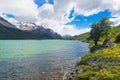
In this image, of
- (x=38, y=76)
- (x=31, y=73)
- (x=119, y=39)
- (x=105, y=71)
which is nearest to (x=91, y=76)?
(x=105, y=71)

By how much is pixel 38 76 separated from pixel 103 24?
81.4 meters

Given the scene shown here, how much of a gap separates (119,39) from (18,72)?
250 ft

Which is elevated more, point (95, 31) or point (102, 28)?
point (102, 28)

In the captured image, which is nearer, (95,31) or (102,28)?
(102,28)

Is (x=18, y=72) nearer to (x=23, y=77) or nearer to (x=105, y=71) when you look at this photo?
(x=23, y=77)

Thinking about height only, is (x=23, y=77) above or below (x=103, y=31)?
below

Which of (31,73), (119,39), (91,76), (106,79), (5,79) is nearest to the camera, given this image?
(106,79)

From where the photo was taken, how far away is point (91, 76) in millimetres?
37094

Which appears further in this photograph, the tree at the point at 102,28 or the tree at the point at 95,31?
the tree at the point at 95,31

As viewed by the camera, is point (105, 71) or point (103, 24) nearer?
point (105, 71)

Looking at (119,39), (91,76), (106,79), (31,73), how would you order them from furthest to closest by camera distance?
(119,39)
(31,73)
(91,76)
(106,79)

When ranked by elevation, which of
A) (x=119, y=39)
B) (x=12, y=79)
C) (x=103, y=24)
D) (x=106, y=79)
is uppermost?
(x=103, y=24)

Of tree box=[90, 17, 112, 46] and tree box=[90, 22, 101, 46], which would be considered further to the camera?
tree box=[90, 22, 101, 46]

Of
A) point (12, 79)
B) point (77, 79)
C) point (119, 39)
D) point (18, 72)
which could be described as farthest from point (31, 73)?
point (119, 39)
